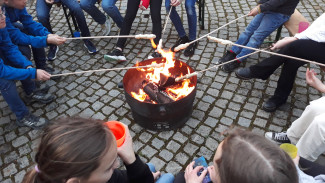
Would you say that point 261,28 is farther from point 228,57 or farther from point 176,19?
point 176,19

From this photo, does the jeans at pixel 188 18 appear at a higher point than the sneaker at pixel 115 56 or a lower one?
higher

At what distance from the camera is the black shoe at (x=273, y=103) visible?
13.2 ft

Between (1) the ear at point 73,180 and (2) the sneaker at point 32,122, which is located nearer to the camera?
(1) the ear at point 73,180

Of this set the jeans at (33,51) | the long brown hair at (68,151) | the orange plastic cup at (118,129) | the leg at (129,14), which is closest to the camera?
the long brown hair at (68,151)

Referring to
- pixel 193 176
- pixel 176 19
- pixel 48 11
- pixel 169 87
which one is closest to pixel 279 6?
pixel 176 19

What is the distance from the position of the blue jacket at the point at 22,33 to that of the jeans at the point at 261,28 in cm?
365

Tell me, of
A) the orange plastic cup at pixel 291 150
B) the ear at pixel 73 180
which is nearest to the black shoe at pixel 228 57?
the orange plastic cup at pixel 291 150

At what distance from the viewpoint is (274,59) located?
395cm

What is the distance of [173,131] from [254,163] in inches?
96.4

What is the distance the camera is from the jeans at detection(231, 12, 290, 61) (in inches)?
176

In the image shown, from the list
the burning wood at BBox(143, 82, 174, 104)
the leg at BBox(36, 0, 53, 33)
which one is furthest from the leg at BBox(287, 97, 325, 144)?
the leg at BBox(36, 0, 53, 33)

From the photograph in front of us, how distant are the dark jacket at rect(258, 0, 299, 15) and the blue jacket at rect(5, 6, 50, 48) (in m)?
3.80

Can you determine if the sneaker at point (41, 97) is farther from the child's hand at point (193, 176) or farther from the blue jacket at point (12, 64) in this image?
the child's hand at point (193, 176)

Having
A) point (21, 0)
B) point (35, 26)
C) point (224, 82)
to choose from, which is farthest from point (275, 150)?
point (35, 26)
